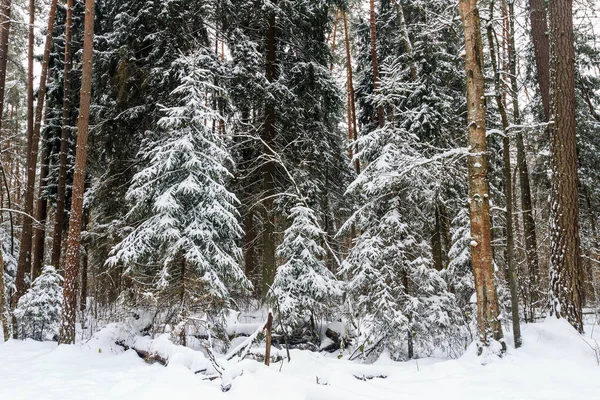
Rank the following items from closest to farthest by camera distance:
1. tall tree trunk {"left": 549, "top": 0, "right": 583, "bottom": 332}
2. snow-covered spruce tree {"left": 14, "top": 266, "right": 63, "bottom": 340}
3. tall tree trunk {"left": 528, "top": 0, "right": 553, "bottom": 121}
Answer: tall tree trunk {"left": 549, "top": 0, "right": 583, "bottom": 332}
tall tree trunk {"left": 528, "top": 0, "right": 553, "bottom": 121}
snow-covered spruce tree {"left": 14, "top": 266, "right": 63, "bottom": 340}

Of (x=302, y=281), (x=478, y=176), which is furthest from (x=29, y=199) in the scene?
(x=478, y=176)

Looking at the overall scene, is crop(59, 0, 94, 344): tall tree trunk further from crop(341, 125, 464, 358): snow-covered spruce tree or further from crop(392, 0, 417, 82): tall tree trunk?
crop(392, 0, 417, 82): tall tree trunk

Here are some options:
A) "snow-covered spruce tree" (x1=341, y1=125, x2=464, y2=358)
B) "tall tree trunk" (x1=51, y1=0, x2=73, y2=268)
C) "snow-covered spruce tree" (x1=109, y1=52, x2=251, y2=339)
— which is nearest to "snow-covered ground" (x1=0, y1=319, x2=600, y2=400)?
"snow-covered spruce tree" (x1=109, y1=52, x2=251, y2=339)

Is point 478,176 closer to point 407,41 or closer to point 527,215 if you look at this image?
point 527,215

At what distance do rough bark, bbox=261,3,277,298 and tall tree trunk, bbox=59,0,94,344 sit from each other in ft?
14.9

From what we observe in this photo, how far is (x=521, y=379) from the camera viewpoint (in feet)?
15.5

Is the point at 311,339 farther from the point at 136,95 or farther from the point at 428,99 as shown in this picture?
the point at 136,95

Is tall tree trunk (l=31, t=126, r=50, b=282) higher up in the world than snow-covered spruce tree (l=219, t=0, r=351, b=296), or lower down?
lower down

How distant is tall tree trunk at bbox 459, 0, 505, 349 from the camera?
6.04m

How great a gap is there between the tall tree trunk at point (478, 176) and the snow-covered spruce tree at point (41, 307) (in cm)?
1000

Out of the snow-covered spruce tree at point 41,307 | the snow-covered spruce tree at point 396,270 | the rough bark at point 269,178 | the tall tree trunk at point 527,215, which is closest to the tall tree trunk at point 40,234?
the snow-covered spruce tree at point 41,307

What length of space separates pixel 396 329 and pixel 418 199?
10.4 ft

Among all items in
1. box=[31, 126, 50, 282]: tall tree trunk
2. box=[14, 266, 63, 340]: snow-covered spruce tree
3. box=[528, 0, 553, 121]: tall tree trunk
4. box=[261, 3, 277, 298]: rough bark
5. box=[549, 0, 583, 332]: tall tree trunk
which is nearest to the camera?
box=[549, 0, 583, 332]: tall tree trunk

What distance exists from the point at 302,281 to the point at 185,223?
2.96m
